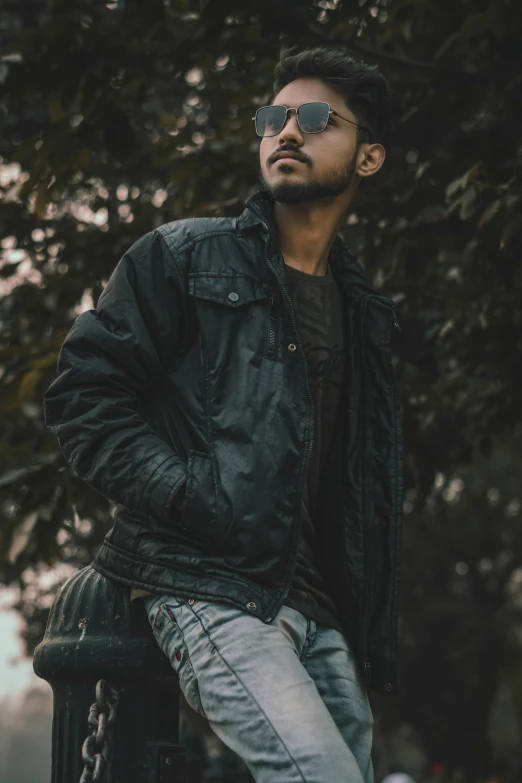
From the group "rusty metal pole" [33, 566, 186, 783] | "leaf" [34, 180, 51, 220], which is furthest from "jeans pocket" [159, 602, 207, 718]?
"leaf" [34, 180, 51, 220]

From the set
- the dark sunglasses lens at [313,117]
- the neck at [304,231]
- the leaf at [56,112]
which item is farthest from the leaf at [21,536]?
the dark sunglasses lens at [313,117]

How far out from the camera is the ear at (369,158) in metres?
3.89

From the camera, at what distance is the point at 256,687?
288cm

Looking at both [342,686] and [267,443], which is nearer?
[267,443]

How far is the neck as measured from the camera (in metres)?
3.63

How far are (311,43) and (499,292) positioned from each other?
177 centimetres

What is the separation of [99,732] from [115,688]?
0.12 metres

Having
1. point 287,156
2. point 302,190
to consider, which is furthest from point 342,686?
point 287,156

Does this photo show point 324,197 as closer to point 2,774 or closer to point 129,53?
point 129,53

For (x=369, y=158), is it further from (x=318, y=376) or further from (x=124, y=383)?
(x=124, y=383)

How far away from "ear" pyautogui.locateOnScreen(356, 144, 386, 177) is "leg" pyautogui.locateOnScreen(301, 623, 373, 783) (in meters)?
1.46

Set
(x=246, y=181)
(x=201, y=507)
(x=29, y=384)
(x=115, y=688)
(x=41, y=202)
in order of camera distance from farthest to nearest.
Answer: (x=246, y=181) → (x=29, y=384) → (x=41, y=202) → (x=115, y=688) → (x=201, y=507)

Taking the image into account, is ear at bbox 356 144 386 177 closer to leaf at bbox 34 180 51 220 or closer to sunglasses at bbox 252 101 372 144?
sunglasses at bbox 252 101 372 144

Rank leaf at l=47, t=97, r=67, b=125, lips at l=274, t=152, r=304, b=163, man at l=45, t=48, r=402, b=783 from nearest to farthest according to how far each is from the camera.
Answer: man at l=45, t=48, r=402, b=783 < lips at l=274, t=152, r=304, b=163 < leaf at l=47, t=97, r=67, b=125
